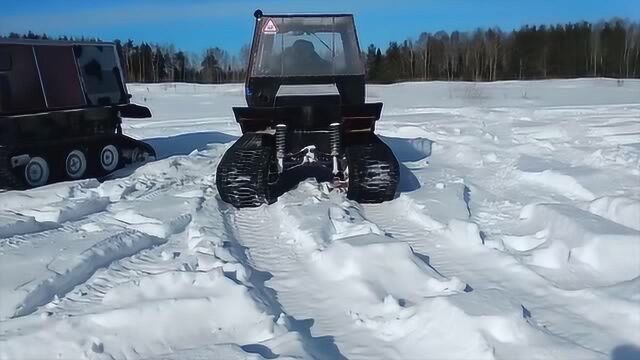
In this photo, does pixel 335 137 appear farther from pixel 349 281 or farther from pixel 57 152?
pixel 57 152

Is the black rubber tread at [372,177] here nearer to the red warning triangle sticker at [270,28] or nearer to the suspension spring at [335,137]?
the suspension spring at [335,137]

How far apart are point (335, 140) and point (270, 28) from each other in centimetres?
227

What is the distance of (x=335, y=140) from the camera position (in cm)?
813

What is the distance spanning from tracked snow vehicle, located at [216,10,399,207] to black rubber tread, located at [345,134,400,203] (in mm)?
11

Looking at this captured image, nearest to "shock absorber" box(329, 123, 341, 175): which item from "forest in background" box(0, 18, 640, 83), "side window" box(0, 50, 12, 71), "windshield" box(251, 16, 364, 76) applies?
"windshield" box(251, 16, 364, 76)

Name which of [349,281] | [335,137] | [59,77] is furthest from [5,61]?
[349,281]

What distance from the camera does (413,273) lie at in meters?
5.02

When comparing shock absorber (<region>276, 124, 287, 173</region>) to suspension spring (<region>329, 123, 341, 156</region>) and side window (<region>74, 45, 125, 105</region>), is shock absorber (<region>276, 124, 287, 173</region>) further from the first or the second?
side window (<region>74, 45, 125, 105</region>)

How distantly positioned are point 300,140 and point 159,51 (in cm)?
6620

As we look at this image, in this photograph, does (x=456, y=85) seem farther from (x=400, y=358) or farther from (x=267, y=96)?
(x=400, y=358)

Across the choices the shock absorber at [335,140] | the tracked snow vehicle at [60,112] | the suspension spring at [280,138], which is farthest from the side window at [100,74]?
the shock absorber at [335,140]

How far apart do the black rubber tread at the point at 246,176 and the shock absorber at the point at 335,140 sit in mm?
725

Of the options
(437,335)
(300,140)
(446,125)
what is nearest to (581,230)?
(437,335)

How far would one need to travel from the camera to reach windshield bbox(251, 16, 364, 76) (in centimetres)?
938
